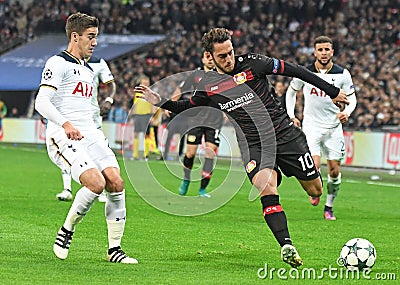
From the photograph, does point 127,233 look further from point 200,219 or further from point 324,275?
point 324,275

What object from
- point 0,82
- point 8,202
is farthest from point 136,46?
Result: point 8,202

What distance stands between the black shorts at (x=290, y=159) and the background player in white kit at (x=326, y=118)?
3.77 meters

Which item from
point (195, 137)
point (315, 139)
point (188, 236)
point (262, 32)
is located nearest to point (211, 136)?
point (195, 137)

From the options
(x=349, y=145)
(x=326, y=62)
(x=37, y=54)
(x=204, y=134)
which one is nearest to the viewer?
(x=326, y=62)

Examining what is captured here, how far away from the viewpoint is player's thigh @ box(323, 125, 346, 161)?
525 inches

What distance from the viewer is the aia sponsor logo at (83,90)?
8.75 m

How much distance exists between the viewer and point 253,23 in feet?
114

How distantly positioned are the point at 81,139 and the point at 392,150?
15.7 meters

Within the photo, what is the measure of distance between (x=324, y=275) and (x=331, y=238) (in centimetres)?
284

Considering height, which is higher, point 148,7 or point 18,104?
point 148,7

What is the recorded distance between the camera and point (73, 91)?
873 cm

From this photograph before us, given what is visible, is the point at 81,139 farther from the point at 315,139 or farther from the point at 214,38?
the point at 315,139

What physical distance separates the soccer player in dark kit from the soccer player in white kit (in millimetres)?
640

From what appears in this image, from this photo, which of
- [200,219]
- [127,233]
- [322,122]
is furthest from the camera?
[322,122]
